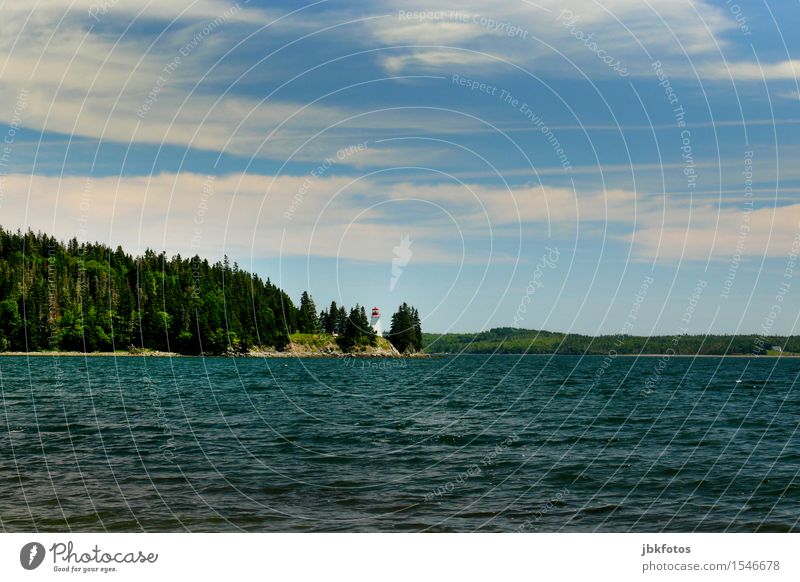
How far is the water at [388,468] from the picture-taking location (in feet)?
72.2

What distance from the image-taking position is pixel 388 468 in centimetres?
3002

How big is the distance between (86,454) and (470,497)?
1609cm

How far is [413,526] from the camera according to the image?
21.1 metres
